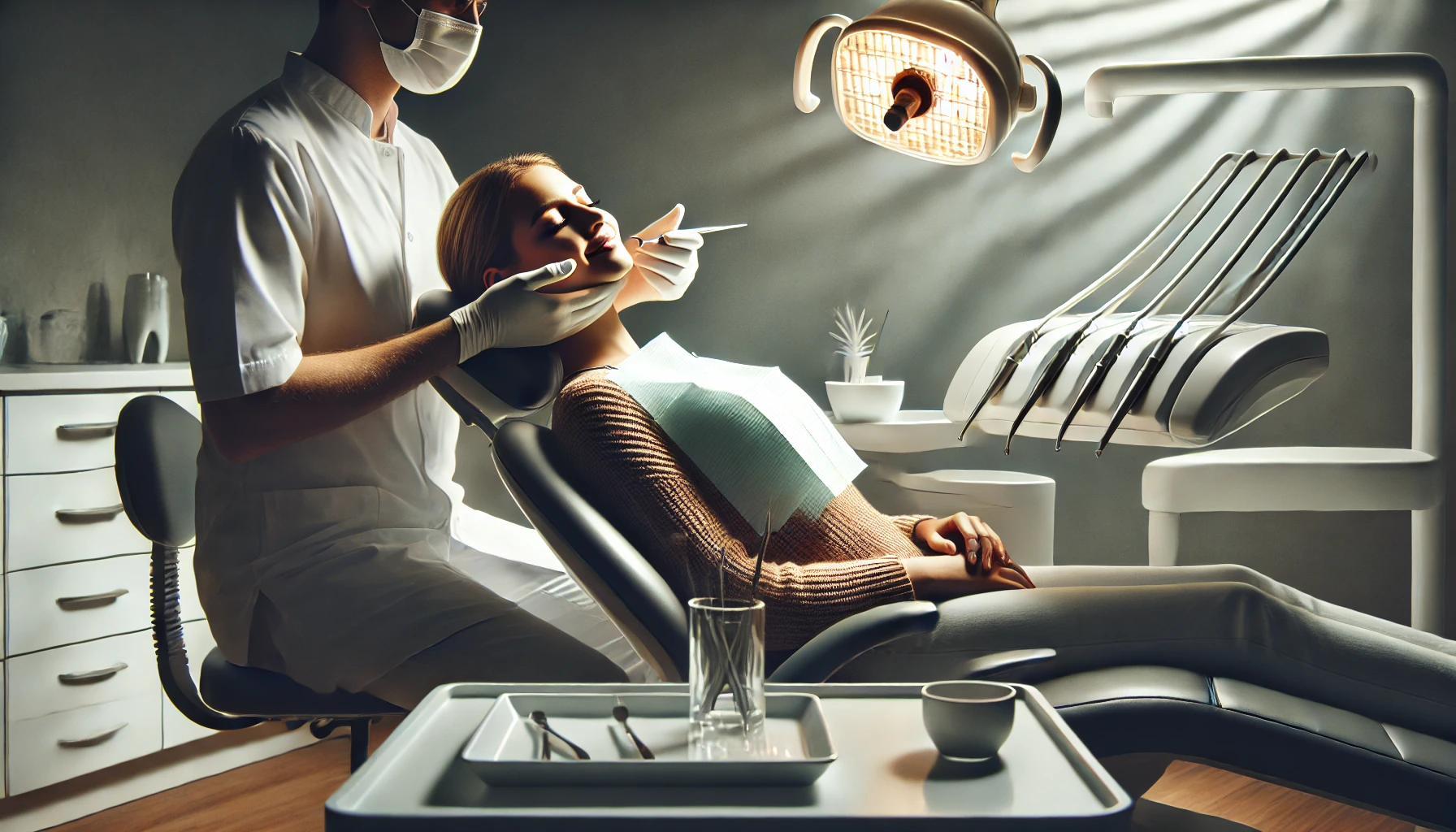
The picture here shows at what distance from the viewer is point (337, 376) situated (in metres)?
1.35

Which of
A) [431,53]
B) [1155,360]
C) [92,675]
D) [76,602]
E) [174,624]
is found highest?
[431,53]

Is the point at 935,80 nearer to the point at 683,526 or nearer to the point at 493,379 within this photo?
the point at 683,526

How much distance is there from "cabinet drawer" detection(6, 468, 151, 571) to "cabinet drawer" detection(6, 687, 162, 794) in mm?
310

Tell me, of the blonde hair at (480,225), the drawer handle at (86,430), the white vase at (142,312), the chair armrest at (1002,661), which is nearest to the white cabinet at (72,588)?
the drawer handle at (86,430)

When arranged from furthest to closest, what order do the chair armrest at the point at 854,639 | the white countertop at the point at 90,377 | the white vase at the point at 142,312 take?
the white vase at the point at 142,312, the white countertop at the point at 90,377, the chair armrest at the point at 854,639

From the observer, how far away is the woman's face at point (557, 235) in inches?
57.6

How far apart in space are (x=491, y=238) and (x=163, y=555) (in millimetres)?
608

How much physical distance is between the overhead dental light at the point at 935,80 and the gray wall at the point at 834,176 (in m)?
1.78

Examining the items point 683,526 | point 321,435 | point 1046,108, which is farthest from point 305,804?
point 1046,108

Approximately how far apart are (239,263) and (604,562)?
618mm

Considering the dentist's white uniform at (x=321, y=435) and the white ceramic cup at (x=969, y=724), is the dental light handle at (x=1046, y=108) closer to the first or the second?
the white ceramic cup at (x=969, y=724)

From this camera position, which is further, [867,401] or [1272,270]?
[867,401]

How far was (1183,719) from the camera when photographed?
106cm

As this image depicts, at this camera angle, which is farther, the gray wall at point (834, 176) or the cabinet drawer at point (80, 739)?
the gray wall at point (834, 176)
